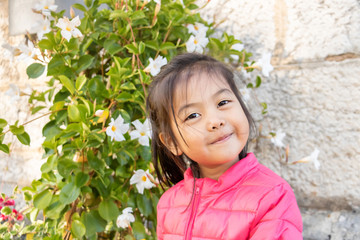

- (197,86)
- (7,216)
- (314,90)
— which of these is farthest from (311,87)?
(7,216)

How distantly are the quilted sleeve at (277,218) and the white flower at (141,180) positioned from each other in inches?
21.5

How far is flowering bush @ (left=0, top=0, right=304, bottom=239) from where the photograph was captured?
1.36m

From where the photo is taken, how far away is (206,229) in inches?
38.6

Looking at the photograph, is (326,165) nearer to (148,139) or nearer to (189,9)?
(148,139)

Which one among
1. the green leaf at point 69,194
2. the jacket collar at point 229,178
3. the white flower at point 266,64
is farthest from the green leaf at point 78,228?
the white flower at point 266,64

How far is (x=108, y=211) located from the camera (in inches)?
56.4

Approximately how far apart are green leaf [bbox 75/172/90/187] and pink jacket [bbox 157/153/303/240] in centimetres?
37

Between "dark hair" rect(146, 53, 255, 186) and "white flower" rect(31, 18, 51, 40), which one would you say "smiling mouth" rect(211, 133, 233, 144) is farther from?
"white flower" rect(31, 18, 51, 40)

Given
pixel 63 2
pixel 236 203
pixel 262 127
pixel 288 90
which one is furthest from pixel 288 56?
pixel 63 2

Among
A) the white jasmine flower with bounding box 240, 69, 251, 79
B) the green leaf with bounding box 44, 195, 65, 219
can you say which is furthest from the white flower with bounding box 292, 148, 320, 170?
the green leaf with bounding box 44, 195, 65, 219

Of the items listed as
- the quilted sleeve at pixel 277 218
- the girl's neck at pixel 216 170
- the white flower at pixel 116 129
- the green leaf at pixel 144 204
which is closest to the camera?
the quilted sleeve at pixel 277 218

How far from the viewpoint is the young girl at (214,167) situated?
0.91 metres

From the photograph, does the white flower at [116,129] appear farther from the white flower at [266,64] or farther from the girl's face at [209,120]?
the white flower at [266,64]

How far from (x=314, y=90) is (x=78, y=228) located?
1.03m
